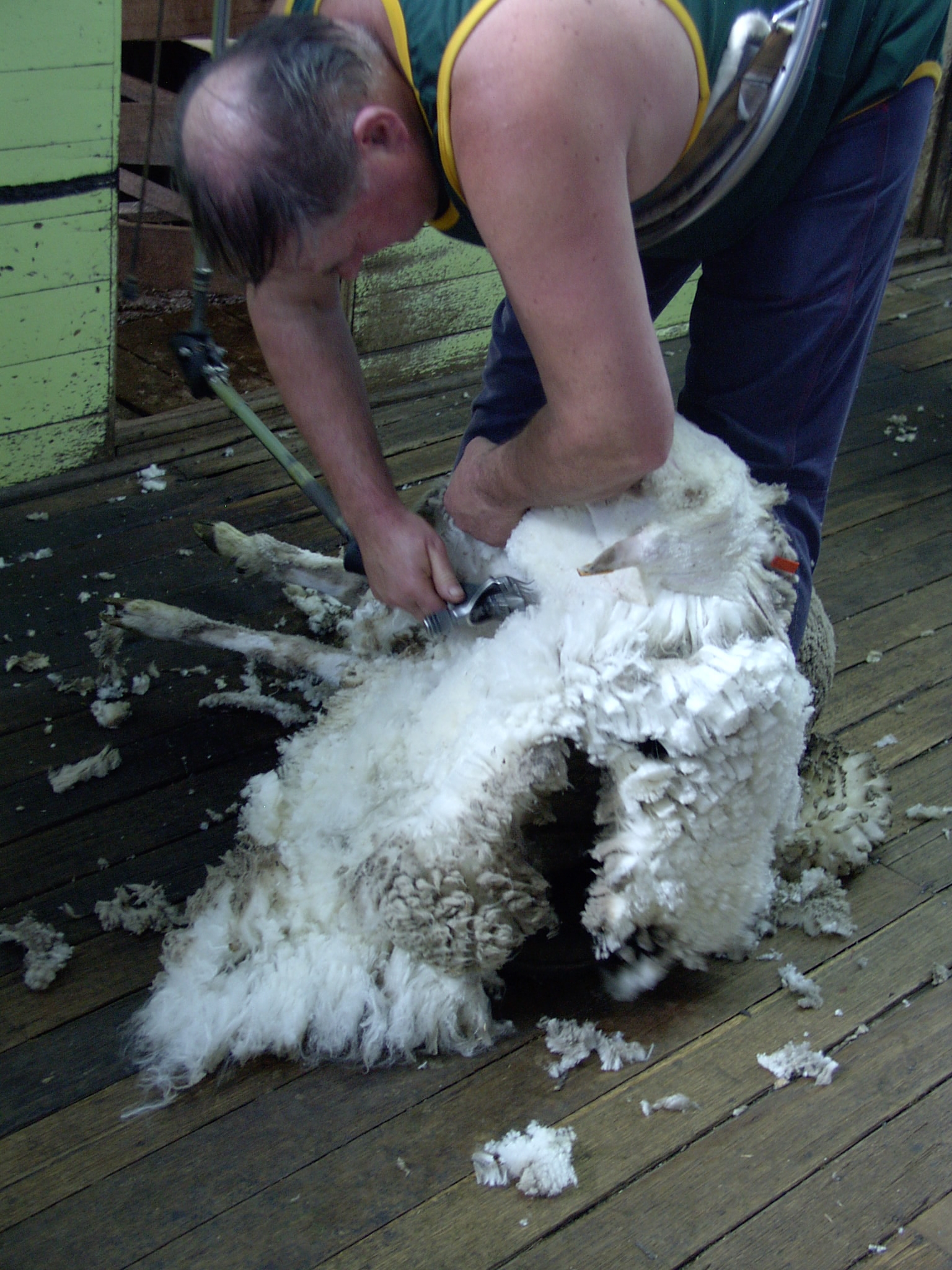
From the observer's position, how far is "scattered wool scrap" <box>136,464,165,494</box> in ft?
8.63

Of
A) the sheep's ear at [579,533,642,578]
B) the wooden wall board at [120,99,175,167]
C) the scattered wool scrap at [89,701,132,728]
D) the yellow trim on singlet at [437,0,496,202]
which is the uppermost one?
the yellow trim on singlet at [437,0,496,202]

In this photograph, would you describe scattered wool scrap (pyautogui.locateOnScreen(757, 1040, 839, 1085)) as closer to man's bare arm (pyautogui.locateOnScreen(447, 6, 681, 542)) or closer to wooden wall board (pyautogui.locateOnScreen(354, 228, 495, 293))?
man's bare arm (pyautogui.locateOnScreen(447, 6, 681, 542))

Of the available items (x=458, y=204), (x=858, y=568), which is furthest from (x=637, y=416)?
(x=858, y=568)

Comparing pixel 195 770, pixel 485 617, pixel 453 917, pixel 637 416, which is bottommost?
pixel 195 770

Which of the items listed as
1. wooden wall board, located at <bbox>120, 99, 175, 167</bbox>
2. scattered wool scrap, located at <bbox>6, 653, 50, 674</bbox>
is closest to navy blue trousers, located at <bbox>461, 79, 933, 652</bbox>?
scattered wool scrap, located at <bbox>6, 653, 50, 674</bbox>

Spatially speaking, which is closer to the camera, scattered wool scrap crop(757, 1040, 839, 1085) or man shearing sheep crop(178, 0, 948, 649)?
man shearing sheep crop(178, 0, 948, 649)

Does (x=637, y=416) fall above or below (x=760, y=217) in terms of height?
below

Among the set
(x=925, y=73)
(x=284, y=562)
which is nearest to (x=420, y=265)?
(x=284, y=562)

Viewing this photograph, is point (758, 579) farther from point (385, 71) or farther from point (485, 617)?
point (385, 71)

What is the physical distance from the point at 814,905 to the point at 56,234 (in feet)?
7.00

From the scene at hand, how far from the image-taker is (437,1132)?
133 centimetres

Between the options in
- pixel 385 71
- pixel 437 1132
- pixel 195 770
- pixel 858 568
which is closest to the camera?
pixel 385 71

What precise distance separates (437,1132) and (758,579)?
31.2 inches

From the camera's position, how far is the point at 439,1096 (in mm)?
1373
